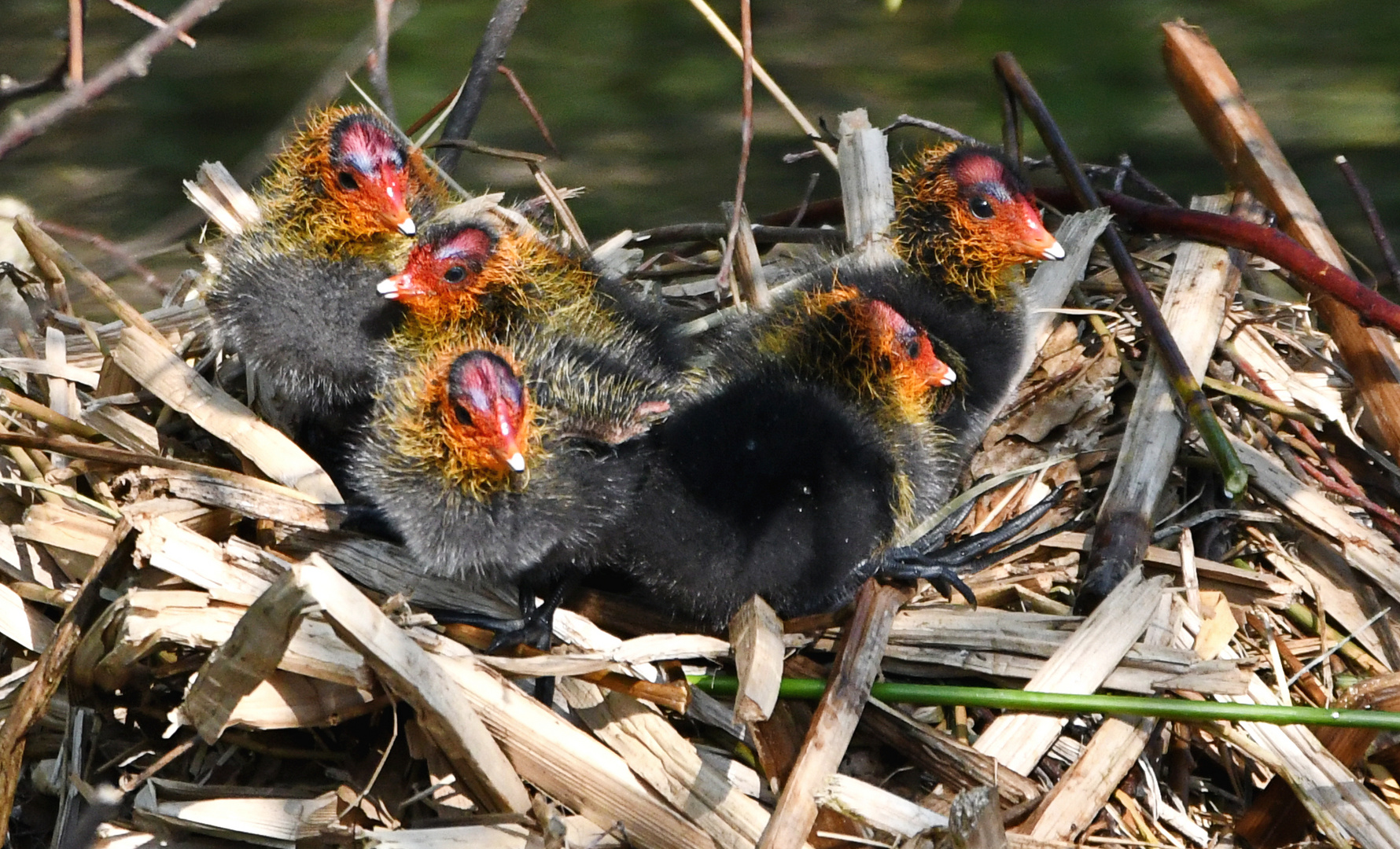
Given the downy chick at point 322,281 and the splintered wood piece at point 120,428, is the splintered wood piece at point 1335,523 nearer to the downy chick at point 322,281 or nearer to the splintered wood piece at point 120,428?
the downy chick at point 322,281

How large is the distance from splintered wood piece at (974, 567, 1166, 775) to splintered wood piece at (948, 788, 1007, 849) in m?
0.26

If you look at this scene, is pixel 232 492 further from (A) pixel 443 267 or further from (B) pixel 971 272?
(B) pixel 971 272

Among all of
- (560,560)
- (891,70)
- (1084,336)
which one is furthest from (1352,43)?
(560,560)

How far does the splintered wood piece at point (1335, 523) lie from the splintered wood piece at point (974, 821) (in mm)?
952

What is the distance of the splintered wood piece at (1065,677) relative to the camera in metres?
2.02

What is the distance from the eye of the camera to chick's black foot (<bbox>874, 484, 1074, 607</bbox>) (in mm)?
2229

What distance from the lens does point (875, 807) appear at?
1.87m

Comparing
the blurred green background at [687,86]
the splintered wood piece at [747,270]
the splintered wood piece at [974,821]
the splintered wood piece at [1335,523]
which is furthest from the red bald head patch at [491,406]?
the blurred green background at [687,86]

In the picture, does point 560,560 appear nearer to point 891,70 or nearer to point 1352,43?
point 891,70

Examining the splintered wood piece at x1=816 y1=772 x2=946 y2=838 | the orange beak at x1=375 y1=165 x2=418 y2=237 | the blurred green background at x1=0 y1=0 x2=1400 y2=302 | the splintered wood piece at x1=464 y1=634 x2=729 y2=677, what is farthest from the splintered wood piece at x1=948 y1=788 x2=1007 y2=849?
the blurred green background at x1=0 y1=0 x2=1400 y2=302

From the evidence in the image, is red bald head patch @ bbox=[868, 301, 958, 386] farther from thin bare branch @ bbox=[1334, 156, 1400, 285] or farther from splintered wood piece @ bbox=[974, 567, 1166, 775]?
thin bare branch @ bbox=[1334, 156, 1400, 285]

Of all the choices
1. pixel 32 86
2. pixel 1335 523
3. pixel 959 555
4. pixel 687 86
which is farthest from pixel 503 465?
pixel 687 86

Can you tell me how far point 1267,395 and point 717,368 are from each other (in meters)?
1.07

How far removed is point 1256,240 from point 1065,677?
3.57ft
